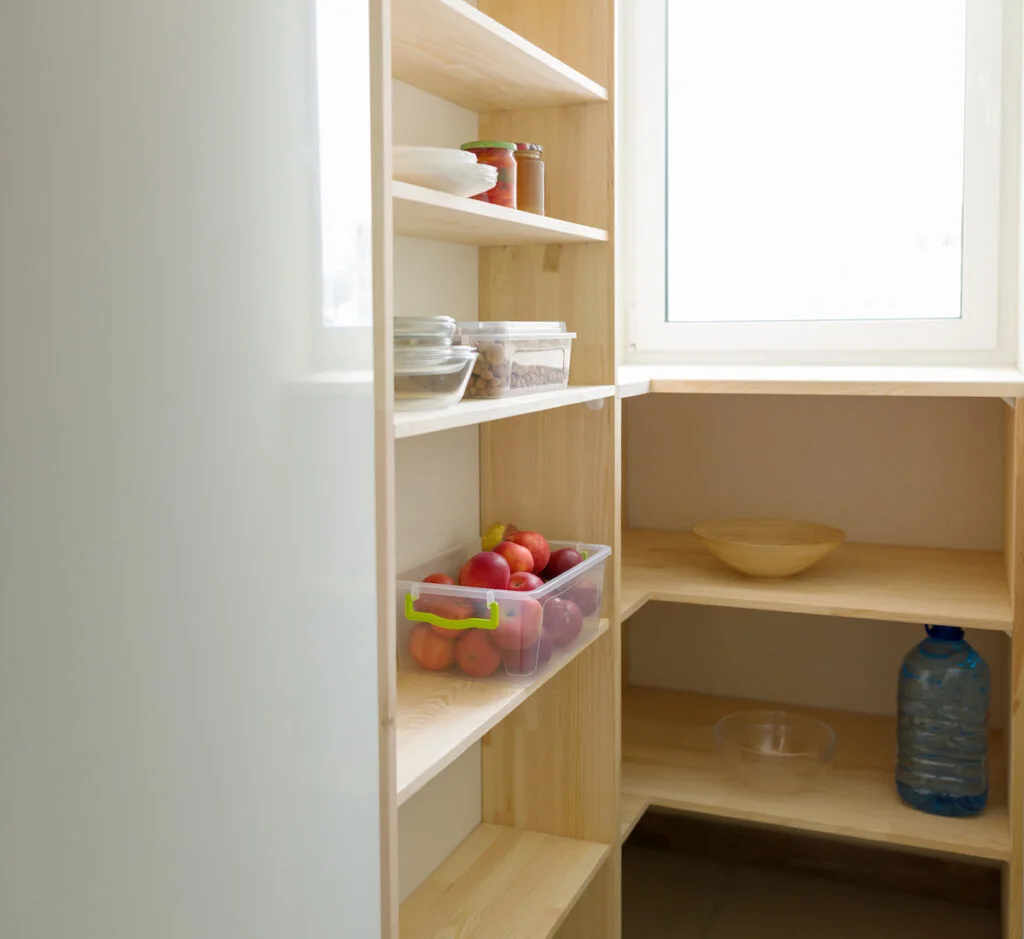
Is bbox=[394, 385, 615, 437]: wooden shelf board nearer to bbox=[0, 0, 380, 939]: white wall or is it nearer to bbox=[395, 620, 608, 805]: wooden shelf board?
bbox=[0, 0, 380, 939]: white wall

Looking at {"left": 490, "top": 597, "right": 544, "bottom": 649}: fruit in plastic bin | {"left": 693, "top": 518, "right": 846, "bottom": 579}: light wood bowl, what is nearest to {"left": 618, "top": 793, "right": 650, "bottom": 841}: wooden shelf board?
{"left": 693, "top": 518, "right": 846, "bottom": 579}: light wood bowl

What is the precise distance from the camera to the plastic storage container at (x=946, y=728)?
6.59 feet

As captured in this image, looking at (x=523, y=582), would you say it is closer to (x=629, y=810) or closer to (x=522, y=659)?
(x=522, y=659)

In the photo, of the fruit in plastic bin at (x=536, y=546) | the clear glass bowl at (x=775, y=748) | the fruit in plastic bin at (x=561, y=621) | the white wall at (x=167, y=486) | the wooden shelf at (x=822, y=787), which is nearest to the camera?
the white wall at (x=167, y=486)

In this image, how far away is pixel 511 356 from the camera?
5.03 ft

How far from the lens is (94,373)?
705 millimetres

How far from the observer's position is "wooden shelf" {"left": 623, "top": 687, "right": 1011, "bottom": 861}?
1.95 meters

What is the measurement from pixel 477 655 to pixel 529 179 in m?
0.70

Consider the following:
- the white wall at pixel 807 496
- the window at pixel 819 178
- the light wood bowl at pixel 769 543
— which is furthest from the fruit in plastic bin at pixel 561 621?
the window at pixel 819 178

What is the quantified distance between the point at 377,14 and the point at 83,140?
0.45 m

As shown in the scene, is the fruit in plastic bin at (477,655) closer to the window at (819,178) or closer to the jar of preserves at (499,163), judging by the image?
the jar of preserves at (499,163)

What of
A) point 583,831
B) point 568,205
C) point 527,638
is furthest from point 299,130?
point 583,831

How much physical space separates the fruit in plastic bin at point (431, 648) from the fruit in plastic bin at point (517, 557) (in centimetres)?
19

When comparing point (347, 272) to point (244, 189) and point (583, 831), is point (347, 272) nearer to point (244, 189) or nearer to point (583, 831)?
point (244, 189)
